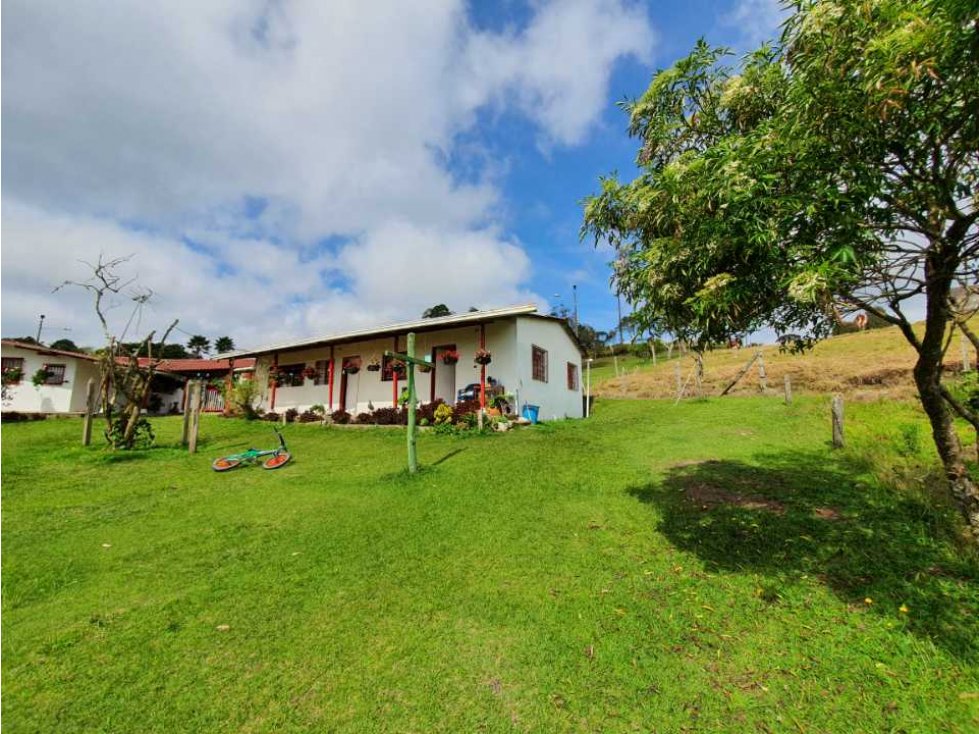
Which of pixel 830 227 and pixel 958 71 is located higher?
pixel 958 71

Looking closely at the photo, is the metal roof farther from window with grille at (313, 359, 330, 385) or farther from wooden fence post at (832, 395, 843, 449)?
wooden fence post at (832, 395, 843, 449)

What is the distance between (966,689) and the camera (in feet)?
9.96

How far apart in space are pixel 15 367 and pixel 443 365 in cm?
2235

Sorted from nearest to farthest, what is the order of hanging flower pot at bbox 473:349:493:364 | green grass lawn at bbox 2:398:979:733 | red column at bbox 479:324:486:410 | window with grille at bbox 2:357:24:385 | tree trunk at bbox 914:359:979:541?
green grass lawn at bbox 2:398:979:733 < tree trunk at bbox 914:359:979:541 < red column at bbox 479:324:486:410 < hanging flower pot at bbox 473:349:493:364 < window with grille at bbox 2:357:24:385

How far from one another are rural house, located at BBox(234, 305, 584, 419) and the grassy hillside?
8.10 m

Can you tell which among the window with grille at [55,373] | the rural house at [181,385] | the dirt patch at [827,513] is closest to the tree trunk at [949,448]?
the dirt patch at [827,513]

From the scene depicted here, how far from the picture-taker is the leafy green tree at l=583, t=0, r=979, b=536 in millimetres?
3133

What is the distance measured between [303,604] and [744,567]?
4.57 meters

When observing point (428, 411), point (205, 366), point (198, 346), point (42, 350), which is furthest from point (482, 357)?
point (198, 346)

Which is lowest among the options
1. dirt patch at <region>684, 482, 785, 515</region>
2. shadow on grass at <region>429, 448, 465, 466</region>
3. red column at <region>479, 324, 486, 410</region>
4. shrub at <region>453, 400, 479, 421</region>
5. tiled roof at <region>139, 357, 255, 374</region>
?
dirt patch at <region>684, 482, 785, 515</region>

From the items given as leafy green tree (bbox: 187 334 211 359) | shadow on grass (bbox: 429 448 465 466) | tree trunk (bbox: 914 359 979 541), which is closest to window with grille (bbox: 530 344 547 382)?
shadow on grass (bbox: 429 448 465 466)

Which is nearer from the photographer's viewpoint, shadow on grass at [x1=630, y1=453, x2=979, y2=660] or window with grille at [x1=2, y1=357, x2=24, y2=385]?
shadow on grass at [x1=630, y1=453, x2=979, y2=660]

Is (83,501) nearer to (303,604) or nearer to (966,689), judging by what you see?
(303,604)

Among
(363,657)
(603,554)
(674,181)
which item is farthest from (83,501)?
(674,181)
